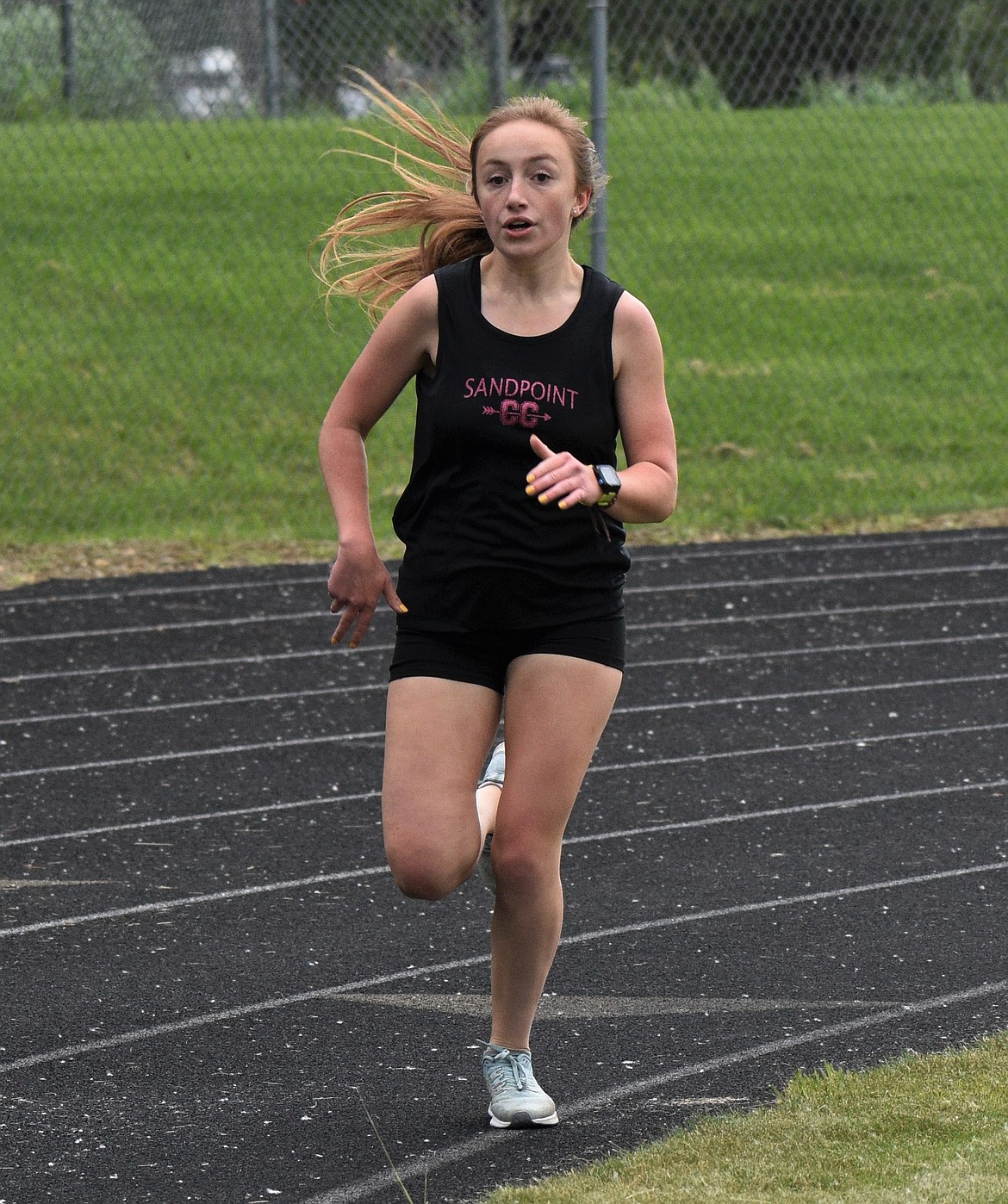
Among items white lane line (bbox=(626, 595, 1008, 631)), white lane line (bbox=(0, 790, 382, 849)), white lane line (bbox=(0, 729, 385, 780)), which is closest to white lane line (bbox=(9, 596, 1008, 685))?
white lane line (bbox=(626, 595, 1008, 631))

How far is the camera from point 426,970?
4.40 m

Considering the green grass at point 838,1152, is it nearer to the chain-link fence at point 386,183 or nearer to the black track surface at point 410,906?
the black track surface at point 410,906

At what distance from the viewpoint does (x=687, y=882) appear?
5055 mm

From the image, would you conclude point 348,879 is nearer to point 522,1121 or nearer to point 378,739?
point 378,739

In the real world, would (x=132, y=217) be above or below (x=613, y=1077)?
below

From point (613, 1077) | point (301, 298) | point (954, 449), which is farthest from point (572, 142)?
point (301, 298)

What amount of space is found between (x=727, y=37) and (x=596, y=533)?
33.1 feet

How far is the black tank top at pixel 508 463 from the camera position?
132 inches

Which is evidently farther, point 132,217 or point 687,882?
point 132,217

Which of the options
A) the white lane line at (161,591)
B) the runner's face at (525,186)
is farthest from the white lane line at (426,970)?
the white lane line at (161,591)

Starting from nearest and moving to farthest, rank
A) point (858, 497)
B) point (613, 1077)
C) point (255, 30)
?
1. point (613, 1077)
2. point (858, 497)
3. point (255, 30)

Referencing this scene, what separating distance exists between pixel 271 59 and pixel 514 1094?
31.5ft

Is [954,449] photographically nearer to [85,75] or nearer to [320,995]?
[85,75]

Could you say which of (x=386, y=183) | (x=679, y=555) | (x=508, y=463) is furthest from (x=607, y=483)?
(x=386, y=183)
